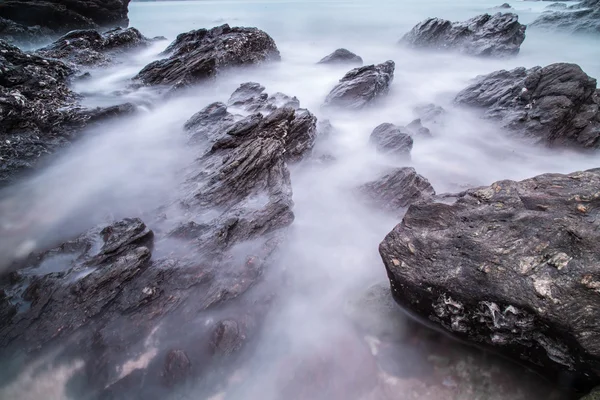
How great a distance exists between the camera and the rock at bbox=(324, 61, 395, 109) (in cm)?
1570

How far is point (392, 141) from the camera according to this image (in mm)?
11883

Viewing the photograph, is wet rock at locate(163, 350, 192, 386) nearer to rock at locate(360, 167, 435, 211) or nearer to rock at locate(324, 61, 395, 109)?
rock at locate(360, 167, 435, 211)

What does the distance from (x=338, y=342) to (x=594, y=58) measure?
34.4 metres

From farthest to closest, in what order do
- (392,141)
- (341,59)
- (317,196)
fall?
1. (341,59)
2. (392,141)
3. (317,196)

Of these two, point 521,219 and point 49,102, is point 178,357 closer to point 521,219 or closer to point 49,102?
point 521,219

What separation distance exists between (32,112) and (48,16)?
23161 millimetres

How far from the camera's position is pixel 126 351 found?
216 inches

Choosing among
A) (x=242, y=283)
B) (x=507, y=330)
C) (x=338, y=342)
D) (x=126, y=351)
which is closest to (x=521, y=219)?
(x=507, y=330)

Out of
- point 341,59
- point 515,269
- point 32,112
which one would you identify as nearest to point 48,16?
point 32,112

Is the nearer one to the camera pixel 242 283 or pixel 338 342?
pixel 338 342

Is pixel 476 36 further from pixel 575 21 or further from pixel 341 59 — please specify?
pixel 575 21

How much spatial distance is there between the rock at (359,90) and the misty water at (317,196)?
0.65 metres

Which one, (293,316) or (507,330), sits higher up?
(507,330)

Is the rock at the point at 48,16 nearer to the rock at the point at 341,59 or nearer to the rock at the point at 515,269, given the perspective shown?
the rock at the point at 341,59
